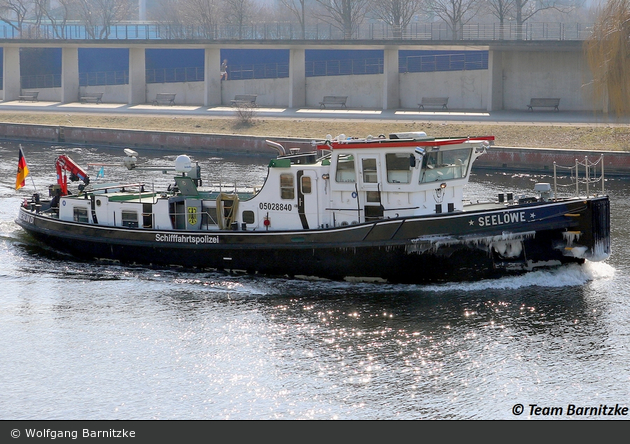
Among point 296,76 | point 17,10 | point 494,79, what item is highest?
point 17,10

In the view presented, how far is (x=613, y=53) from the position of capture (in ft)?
117

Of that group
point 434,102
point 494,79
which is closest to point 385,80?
point 434,102

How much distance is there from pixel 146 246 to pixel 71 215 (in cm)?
325

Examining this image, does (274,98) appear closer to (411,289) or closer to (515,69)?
(515,69)

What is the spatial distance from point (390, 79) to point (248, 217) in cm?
3461

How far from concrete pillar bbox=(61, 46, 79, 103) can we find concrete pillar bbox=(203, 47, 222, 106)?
10.9 meters

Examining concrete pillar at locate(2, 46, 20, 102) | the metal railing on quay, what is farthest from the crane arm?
concrete pillar at locate(2, 46, 20, 102)

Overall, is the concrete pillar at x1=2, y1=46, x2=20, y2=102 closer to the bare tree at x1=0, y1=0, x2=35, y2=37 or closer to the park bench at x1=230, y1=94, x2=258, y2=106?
the bare tree at x1=0, y1=0, x2=35, y2=37

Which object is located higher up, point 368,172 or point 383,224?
point 368,172

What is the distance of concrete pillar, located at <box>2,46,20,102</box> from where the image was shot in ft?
206

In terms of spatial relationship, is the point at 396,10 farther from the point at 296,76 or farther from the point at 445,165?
the point at 445,165

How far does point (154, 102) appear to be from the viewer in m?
59.7

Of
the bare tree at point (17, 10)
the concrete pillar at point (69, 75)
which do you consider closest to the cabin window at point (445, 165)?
the concrete pillar at point (69, 75)

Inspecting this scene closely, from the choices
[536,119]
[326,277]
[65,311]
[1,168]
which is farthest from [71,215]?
[536,119]
